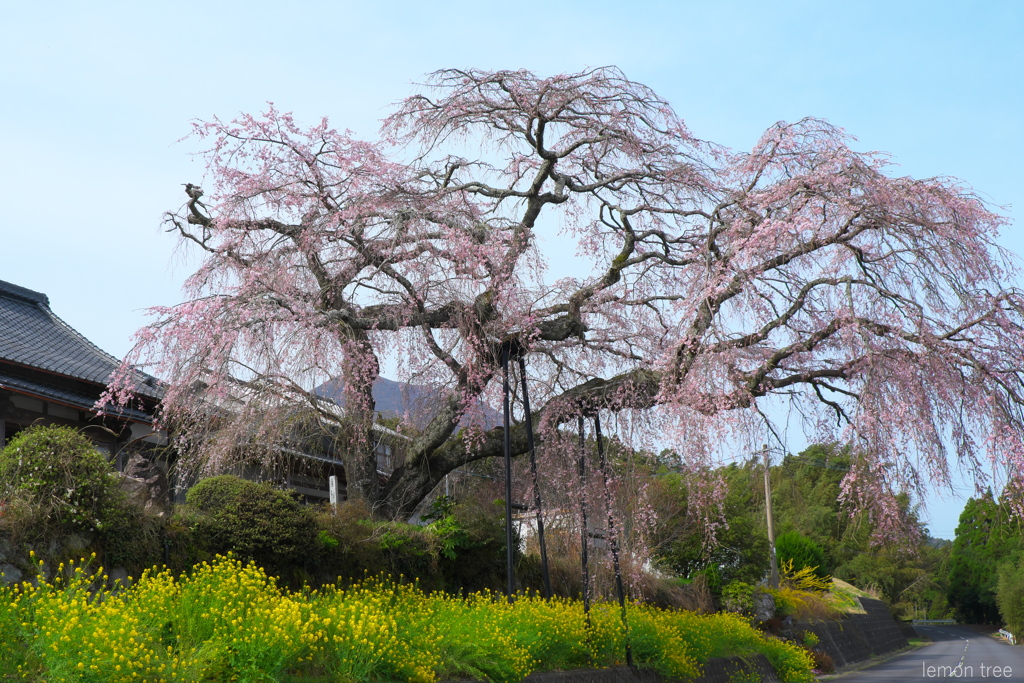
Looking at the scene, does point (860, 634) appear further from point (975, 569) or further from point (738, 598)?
point (975, 569)

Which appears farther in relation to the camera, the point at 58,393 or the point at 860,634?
the point at 860,634

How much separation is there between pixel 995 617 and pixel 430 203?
208 ft

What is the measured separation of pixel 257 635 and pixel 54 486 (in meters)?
3.53

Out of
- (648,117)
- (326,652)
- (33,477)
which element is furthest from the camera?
(648,117)

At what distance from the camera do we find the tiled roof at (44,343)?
43.8 ft

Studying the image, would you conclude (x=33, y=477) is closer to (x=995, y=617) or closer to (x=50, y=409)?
(x=50, y=409)

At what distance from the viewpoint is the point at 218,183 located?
12414mm

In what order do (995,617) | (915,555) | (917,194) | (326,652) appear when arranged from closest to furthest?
(326,652), (915,555), (917,194), (995,617)

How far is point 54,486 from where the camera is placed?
7.94m

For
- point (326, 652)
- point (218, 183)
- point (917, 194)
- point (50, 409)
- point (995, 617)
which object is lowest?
point (995, 617)

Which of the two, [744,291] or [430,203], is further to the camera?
[430,203]

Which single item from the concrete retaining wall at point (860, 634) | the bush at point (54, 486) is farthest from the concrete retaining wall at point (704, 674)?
the concrete retaining wall at point (860, 634)

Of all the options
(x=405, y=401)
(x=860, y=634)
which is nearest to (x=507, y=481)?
(x=405, y=401)

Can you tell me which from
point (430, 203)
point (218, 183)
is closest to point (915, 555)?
point (430, 203)
